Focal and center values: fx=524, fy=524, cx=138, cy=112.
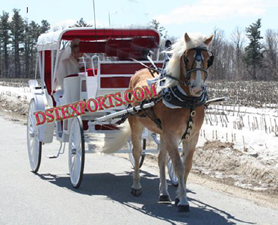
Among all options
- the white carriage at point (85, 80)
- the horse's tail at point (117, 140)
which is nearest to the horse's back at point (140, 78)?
the white carriage at point (85, 80)

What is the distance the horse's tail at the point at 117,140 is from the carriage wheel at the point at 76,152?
1.61 ft

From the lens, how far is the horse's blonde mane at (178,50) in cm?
573

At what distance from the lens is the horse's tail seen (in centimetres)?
787

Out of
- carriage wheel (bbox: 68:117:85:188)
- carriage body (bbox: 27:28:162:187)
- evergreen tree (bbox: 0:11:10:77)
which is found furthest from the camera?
evergreen tree (bbox: 0:11:10:77)

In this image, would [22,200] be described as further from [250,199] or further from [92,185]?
[250,199]

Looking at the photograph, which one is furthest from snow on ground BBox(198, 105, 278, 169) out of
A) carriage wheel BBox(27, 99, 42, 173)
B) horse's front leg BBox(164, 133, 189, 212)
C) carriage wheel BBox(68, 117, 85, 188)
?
carriage wheel BBox(27, 99, 42, 173)

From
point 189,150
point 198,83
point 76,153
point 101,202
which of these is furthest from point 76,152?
point 198,83

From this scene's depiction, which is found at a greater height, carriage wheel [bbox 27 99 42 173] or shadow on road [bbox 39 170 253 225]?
carriage wheel [bbox 27 99 42 173]

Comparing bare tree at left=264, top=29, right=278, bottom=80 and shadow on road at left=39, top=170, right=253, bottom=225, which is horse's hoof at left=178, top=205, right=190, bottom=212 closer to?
shadow on road at left=39, top=170, right=253, bottom=225

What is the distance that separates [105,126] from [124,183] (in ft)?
3.26

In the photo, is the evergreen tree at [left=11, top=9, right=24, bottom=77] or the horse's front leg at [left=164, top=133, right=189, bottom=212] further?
the evergreen tree at [left=11, top=9, right=24, bottom=77]

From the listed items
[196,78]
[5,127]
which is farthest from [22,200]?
[5,127]

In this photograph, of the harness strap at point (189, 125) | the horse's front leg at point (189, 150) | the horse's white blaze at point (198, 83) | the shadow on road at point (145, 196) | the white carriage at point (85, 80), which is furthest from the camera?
the white carriage at point (85, 80)

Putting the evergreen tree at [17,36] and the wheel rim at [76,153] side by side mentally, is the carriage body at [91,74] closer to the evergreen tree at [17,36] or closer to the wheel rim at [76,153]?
the wheel rim at [76,153]
